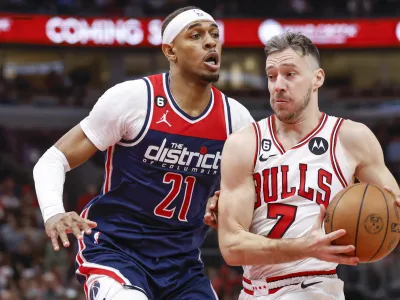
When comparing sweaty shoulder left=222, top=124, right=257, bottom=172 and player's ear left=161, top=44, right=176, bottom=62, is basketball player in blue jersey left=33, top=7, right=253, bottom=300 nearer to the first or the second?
player's ear left=161, top=44, right=176, bottom=62

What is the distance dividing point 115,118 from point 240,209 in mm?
1159

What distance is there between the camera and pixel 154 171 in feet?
16.6

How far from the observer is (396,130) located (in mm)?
19641

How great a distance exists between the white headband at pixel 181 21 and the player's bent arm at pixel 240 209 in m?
1.11

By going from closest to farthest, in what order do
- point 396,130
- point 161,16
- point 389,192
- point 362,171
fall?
point 389,192 < point 362,171 < point 161,16 < point 396,130

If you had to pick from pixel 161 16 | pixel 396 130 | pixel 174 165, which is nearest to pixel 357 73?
pixel 396 130

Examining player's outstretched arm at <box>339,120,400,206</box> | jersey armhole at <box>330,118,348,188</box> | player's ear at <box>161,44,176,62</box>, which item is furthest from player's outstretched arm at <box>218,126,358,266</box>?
player's ear at <box>161,44,176,62</box>

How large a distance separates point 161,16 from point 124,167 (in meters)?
13.2

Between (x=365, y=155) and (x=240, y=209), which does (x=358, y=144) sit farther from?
(x=240, y=209)

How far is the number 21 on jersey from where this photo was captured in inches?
198

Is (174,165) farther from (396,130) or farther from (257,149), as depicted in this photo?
(396,130)

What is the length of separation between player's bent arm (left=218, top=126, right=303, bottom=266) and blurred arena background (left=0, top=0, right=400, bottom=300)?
10958mm

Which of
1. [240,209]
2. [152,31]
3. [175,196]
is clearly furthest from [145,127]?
[152,31]

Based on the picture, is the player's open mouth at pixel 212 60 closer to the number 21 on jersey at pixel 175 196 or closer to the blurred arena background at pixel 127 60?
the number 21 on jersey at pixel 175 196
